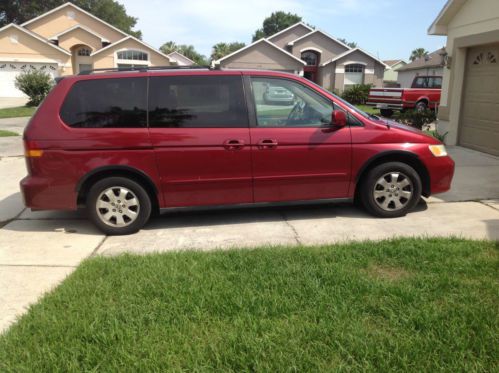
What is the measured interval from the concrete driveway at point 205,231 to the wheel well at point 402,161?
1.25ft

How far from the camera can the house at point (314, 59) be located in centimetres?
3972

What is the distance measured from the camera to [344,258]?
416 cm

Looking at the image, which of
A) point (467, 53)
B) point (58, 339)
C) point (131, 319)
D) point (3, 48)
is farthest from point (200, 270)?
point (3, 48)

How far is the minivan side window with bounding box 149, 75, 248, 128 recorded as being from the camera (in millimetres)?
5059

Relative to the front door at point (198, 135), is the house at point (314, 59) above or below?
above

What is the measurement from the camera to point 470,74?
34.4 feet

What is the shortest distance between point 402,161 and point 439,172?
48 centimetres

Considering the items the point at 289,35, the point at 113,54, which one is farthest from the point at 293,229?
the point at 289,35

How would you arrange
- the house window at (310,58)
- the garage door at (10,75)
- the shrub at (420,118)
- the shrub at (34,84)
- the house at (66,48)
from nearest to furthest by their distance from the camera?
the shrub at (420,118) < the shrub at (34,84) < the garage door at (10,75) < the house at (66,48) < the house window at (310,58)

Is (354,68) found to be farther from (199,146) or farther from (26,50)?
(199,146)

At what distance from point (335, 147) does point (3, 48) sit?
39.1 m

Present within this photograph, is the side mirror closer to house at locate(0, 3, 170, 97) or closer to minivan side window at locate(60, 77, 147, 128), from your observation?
minivan side window at locate(60, 77, 147, 128)

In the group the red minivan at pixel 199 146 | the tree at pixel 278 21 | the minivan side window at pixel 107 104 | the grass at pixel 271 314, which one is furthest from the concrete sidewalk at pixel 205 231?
the tree at pixel 278 21

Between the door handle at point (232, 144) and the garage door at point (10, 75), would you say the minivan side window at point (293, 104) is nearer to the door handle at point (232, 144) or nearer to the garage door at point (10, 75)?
the door handle at point (232, 144)
